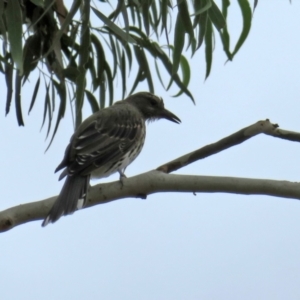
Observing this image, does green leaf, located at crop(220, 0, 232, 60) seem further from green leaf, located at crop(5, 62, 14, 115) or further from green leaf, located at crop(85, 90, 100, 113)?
green leaf, located at crop(5, 62, 14, 115)

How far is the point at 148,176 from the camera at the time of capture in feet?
8.98

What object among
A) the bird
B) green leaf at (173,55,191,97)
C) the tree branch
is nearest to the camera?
the tree branch

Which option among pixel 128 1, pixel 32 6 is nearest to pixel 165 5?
pixel 128 1

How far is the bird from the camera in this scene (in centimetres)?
299

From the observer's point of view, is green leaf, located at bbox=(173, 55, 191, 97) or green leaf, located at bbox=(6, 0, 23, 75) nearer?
green leaf, located at bbox=(6, 0, 23, 75)

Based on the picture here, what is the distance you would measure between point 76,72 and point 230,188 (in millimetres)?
851

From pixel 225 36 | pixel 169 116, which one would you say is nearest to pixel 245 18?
pixel 225 36

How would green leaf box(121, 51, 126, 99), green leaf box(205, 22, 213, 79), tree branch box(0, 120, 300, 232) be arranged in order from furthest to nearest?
1. green leaf box(121, 51, 126, 99)
2. green leaf box(205, 22, 213, 79)
3. tree branch box(0, 120, 300, 232)

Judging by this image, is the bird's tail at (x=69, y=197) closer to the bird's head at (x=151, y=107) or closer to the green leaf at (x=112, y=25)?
the green leaf at (x=112, y=25)

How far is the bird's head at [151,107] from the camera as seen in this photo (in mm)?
Answer: 4098

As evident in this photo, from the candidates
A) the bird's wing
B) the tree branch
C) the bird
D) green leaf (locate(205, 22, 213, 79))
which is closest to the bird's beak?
the bird

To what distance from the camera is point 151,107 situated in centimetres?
411

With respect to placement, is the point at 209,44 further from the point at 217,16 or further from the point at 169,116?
the point at 169,116

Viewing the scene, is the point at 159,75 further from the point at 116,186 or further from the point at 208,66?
the point at 116,186
